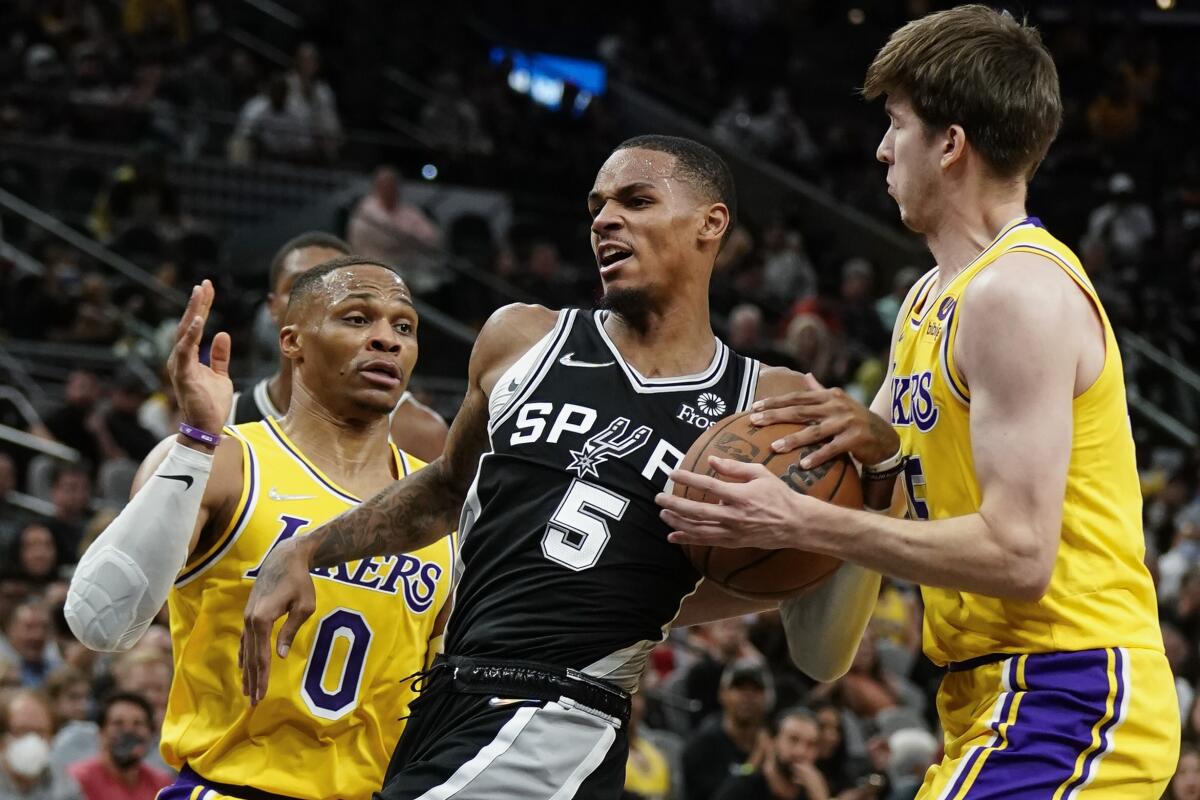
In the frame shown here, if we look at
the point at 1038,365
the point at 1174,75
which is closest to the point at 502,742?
the point at 1038,365

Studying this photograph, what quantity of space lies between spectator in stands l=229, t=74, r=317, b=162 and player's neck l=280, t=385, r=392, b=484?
11863 millimetres

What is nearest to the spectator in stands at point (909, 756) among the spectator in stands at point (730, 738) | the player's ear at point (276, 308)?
the spectator in stands at point (730, 738)

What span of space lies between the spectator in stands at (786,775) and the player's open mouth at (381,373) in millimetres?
3943

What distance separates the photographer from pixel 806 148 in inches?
805

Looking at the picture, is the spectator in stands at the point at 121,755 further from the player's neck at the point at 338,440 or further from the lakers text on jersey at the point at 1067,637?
the lakers text on jersey at the point at 1067,637

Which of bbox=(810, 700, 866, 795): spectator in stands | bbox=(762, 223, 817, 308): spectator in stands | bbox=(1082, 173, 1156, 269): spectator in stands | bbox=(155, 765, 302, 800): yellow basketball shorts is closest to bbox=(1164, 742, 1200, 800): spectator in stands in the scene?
A: bbox=(810, 700, 866, 795): spectator in stands

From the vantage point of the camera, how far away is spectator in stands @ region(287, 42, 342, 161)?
55.6 feet

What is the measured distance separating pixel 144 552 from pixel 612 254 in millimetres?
1286

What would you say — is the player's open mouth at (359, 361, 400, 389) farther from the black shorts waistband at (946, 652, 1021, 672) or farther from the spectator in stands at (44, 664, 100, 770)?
the spectator in stands at (44, 664, 100, 770)

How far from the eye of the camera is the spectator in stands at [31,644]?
826 centimetres

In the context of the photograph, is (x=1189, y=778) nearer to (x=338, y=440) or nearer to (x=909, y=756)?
(x=909, y=756)

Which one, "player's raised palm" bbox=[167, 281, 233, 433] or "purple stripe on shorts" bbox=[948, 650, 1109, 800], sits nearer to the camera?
"purple stripe on shorts" bbox=[948, 650, 1109, 800]

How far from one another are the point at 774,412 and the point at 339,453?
1.52m

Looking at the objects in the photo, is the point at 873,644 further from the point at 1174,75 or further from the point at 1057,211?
the point at 1174,75
